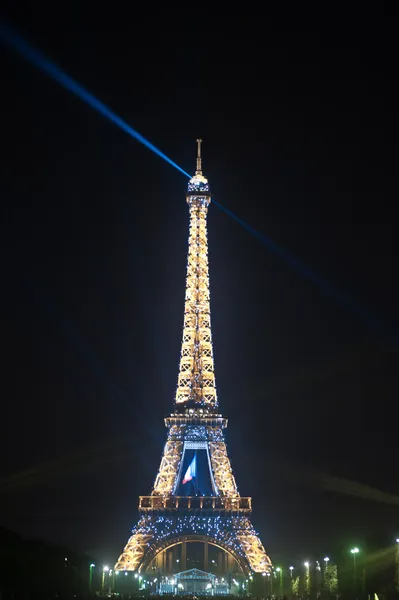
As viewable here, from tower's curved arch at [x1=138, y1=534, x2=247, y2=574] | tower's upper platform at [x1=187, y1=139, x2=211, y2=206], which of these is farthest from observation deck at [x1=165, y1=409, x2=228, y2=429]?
tower's upper platform at [x1=187, y1=139, x2=211, y2=206]

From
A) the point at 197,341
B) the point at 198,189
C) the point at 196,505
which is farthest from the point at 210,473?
the point at 198,189

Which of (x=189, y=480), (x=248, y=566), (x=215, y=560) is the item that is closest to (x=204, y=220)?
(x=189, y=480)

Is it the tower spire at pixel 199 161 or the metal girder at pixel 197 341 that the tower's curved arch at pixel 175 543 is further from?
the tower spire at pixel 199 161

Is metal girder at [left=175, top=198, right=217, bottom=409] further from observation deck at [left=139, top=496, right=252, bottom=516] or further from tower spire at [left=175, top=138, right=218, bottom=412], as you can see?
observation deck at [left=139, top=496, right=252, bottom=516]

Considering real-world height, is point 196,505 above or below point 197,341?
below

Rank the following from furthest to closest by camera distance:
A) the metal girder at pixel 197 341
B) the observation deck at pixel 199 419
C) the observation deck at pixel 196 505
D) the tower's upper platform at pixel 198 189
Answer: the tower's upper platform at pixel 198 189, the metal girder at pixel 197 341, the observation deck at pixel 199 419, the observation deck at pixel 196 505

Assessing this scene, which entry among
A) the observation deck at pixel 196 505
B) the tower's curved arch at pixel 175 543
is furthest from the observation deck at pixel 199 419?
the tower's curved arch at pixel 175 543

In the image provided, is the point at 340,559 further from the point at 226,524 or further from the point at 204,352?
the point at 204,352

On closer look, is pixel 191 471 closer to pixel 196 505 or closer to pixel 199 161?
pixel 196 505
